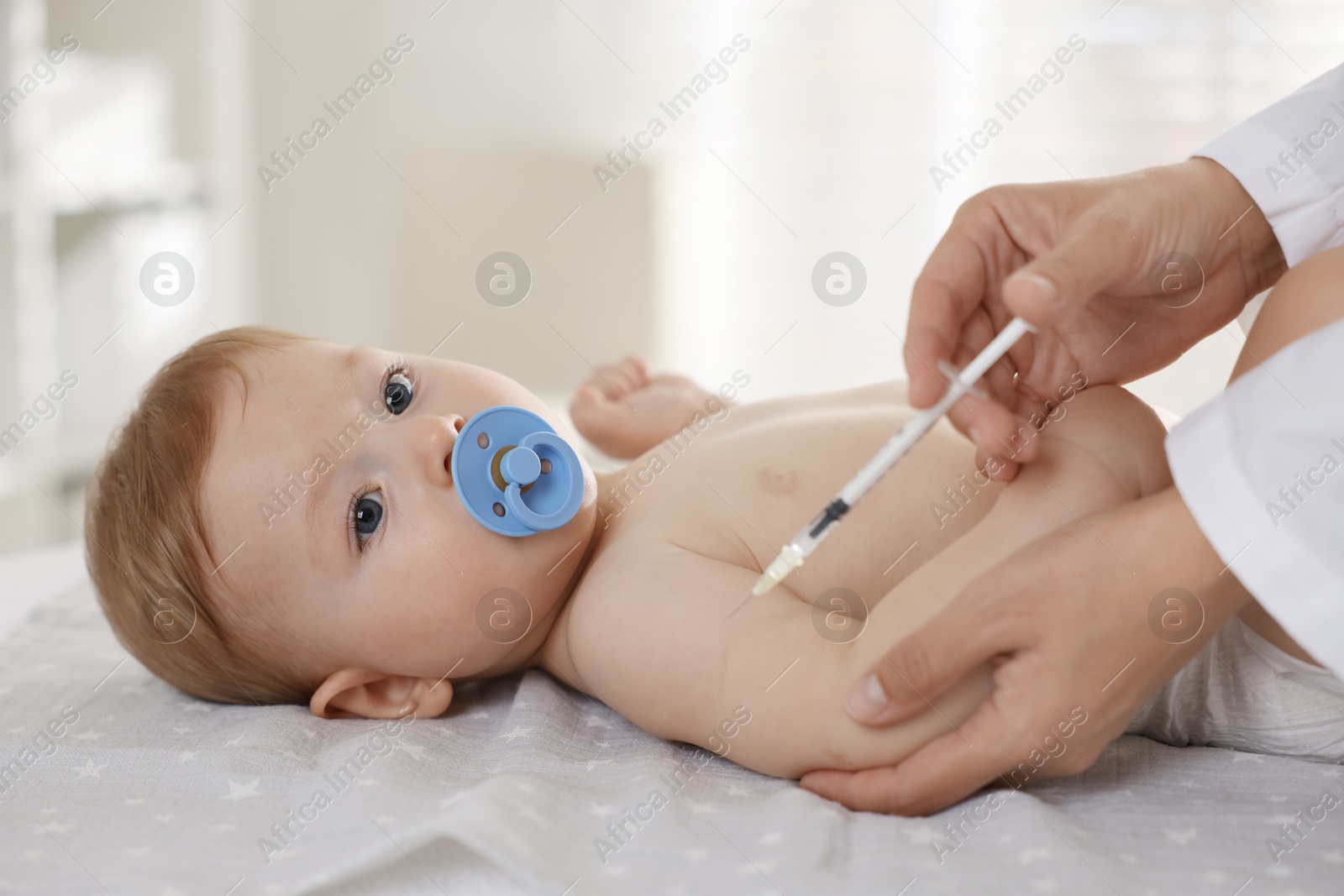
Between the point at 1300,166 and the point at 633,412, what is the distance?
3.28 ft

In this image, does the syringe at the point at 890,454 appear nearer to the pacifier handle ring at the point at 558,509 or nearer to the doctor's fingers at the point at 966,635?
the doctor's fingers at the point at 966,635

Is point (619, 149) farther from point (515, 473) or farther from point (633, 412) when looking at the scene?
point (515, 473)

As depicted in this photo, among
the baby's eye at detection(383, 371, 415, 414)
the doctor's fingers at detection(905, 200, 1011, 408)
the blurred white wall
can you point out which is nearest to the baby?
the baby's eye at detection(383, 371, 415, 414)

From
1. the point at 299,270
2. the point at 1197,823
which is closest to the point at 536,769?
the point at 1197,823

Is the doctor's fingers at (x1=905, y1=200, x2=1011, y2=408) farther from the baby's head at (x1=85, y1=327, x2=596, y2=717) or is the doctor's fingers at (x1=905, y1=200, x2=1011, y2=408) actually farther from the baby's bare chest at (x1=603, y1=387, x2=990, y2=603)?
the baby's head at (x1=85, y1=327, x2=596, y2=717)

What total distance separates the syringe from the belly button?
282mm

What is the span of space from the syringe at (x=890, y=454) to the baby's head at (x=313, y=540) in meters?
0.37

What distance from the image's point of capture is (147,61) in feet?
10.4

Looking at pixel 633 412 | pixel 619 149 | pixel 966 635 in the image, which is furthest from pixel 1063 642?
pixel 619 149

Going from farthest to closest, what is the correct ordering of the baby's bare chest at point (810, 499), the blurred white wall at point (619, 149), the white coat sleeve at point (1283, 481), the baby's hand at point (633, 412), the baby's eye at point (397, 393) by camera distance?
the blurred white wall at point (619, 149)
the baby's hand at point (633, 412)
the baby's eye at point (397, 393)
the baby's bare chest at point (810, 499)
the white coat sleeve at point (1283, 481)

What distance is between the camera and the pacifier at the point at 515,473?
103cm

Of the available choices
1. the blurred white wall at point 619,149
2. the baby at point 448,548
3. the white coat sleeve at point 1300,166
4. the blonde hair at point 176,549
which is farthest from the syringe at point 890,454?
the blurred white wall at point 619,149

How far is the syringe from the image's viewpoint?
76cm

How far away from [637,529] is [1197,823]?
57 centimetres
